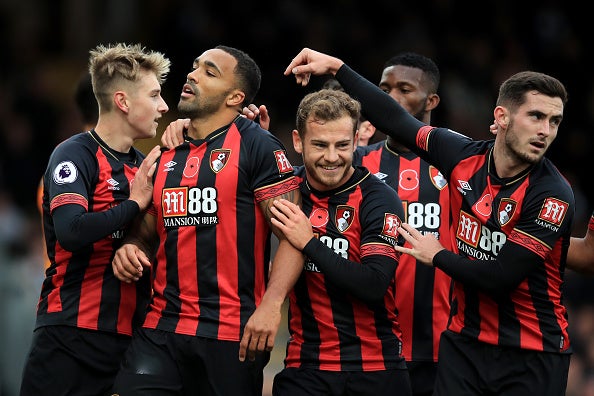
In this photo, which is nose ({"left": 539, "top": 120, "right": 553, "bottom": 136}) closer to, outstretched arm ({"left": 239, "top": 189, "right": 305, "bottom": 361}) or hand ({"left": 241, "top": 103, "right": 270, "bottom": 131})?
outstretched arm ({"left": 239, "top": 189, "right": 305, "bottom": 361})

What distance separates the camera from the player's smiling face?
19.2 ft

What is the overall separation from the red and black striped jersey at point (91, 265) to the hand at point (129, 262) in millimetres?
218

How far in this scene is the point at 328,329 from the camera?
19.2ft

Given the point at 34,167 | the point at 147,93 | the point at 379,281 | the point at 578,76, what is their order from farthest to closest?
the point at 578,76, the point at 34,167, the point at 147,93, the point at 379,281

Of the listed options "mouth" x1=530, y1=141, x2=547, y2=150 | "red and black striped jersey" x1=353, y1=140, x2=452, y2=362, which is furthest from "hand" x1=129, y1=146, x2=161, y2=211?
"mouth" x1=530, y1=141, x2=547, y2=150

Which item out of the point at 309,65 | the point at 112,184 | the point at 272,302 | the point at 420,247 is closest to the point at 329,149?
the point at 309,65

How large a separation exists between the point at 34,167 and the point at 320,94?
24.0 feet

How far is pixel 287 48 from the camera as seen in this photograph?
1412 cm

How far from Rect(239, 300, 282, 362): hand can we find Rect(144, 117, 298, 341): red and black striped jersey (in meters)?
0.15

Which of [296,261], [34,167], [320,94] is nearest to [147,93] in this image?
[320,94]

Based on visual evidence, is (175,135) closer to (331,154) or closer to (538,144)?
(331,154)

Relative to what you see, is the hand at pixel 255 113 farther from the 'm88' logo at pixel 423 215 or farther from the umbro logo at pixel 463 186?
the umbro logo at pixel 463 186

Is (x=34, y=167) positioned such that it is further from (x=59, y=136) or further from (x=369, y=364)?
(x=369, y=364)

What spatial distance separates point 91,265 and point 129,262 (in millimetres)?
456
